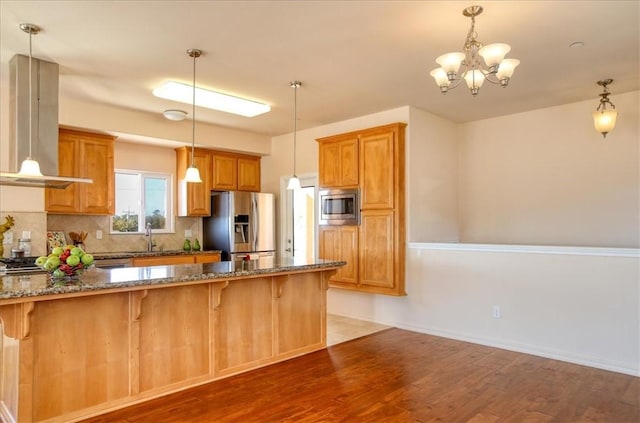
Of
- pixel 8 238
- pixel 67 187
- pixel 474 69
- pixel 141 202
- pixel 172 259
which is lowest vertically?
pixel 172 259

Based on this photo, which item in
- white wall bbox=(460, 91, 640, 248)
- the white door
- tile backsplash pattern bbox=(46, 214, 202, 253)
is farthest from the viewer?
the white door

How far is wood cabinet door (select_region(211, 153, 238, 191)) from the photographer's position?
6.19 m

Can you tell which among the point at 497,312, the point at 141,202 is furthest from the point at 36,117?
the point at 497,312

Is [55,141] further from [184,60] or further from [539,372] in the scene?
[539,372]

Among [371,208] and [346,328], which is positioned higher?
[371,208]

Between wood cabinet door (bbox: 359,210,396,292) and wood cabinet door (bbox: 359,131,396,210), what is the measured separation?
14 centimetres

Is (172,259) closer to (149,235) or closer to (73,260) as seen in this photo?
(149,235)

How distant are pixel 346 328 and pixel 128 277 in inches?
118

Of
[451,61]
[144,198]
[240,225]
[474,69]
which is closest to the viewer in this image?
[451,61]

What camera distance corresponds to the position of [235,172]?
6.46 meters

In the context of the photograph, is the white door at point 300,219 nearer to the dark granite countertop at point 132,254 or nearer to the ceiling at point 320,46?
the dark granite countertop at point 132,254

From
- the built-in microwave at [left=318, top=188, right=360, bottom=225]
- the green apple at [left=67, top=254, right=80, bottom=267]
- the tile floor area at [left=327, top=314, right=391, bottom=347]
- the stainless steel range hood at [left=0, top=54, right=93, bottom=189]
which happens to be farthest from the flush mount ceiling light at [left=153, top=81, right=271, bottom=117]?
the tile floor area at [left=327, top=314, right=391, bottom=347]

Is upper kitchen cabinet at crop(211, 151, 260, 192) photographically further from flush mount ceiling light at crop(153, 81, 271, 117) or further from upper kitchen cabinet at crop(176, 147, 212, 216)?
flush mount ceiling light at crop(153, 81, 271, 117)

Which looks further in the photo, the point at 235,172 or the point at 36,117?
the point at 235,172
